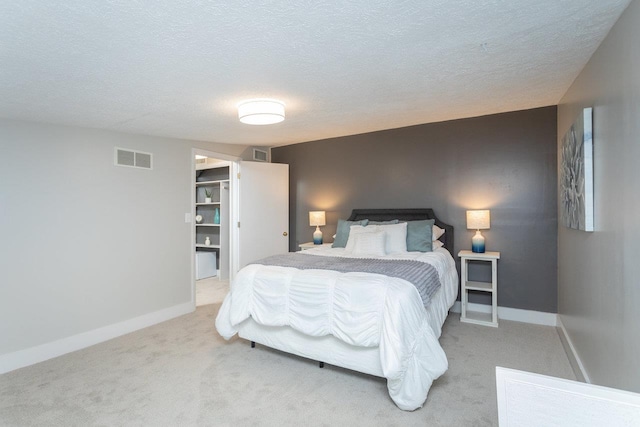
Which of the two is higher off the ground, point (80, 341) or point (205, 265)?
point (205, 265)

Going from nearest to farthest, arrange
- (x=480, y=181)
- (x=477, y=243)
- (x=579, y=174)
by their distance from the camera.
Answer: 1. (x=579, y=174)
2. (x=477, y=243)
3. (x=480, y=181)

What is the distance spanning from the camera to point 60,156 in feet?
10.1

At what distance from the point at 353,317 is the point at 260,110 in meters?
1.84

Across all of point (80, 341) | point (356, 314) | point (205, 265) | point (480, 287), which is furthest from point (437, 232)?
point (205, 265)

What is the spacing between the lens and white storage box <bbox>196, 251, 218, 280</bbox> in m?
5.98

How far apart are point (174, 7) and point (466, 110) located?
299 centimetres

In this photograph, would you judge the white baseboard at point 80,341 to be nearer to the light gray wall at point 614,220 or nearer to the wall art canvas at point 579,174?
the light gray wall at point 614,220

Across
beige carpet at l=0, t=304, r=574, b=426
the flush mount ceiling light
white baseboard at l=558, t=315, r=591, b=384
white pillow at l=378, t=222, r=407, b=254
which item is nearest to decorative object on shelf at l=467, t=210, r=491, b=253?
white pillow at l=378, t=222, r=407, b=254

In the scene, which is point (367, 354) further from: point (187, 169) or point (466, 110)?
point (187, 169)

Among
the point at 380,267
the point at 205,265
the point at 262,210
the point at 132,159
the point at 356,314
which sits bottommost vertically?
the point at 205,265

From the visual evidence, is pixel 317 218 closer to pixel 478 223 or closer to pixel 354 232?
pixel 354 232

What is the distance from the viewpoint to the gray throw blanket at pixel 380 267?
98.0 inches

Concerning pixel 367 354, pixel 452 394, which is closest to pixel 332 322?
pixel 367 354

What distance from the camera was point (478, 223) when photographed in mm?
3629
